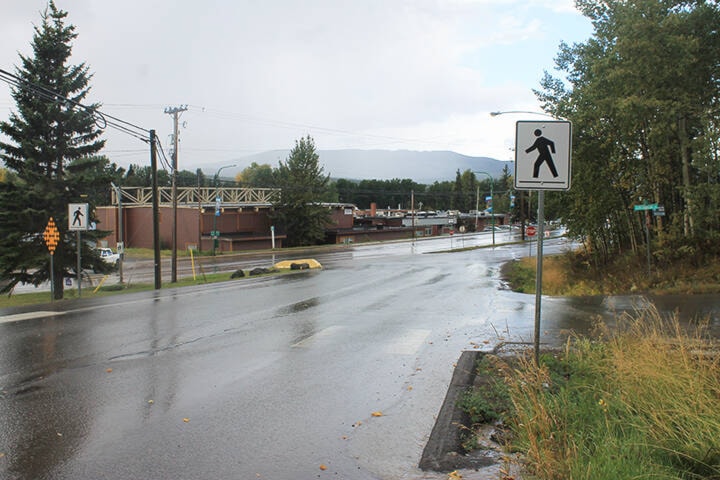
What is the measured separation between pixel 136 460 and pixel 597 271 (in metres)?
23.7

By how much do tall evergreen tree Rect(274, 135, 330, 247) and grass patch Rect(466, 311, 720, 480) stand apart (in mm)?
57809

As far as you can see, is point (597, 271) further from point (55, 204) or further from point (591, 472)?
point (55, 204)

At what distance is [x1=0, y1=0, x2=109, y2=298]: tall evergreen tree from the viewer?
25.4 metres

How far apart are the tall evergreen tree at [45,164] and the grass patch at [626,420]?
977 inches

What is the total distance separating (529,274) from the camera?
81.0ft

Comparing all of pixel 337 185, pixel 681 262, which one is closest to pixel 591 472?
pixel 681 262

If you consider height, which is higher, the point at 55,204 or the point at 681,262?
the point at 55,204

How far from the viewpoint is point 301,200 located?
205 feet

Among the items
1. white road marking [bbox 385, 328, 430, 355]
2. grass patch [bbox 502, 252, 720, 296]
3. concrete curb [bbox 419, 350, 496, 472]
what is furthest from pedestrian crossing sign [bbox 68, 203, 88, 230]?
concrete curb [bbox 419, 350, 496, 472]

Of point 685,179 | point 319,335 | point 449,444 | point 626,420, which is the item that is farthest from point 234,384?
point 685,179

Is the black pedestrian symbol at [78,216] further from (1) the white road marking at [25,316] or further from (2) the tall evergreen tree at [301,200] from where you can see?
(2) the tall evergreen tree at [301,200]

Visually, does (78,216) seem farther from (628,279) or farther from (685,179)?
(685,179)

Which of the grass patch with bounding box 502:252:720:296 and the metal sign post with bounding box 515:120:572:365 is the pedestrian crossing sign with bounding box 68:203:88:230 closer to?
the grass patch with bounding box 502:252:720:296

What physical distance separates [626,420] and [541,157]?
303cm
